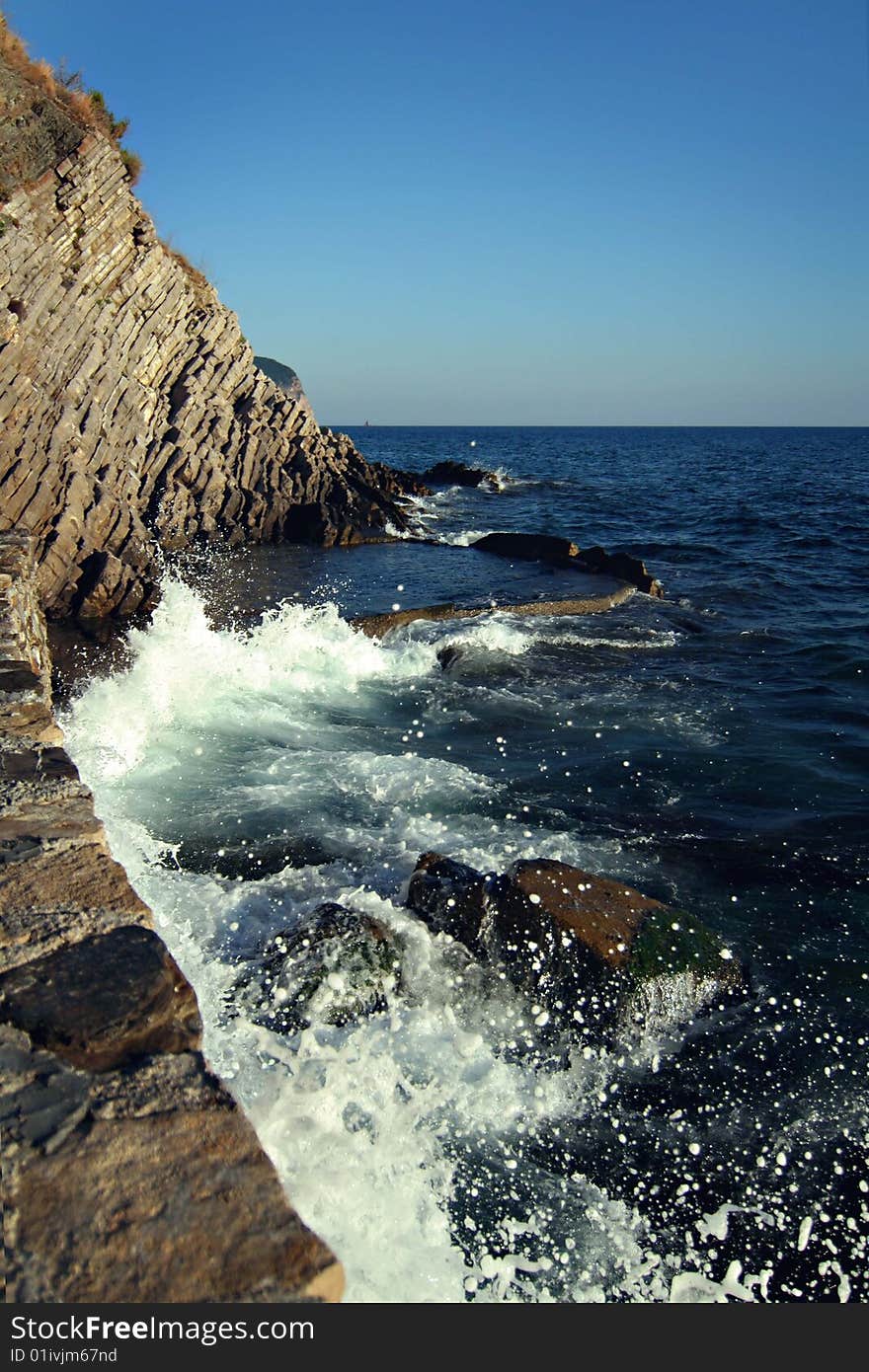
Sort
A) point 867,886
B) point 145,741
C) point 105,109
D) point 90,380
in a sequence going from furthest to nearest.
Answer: point 105,109, point 90,380, point 145,741, point 867,886

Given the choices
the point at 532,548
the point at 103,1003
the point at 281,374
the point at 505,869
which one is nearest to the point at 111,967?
the point at 103,1003

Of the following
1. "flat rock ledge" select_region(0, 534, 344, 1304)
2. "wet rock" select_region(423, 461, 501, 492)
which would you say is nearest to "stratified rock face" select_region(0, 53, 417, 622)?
"flat rock ledge" select_region(0, 534, 344, 1304)

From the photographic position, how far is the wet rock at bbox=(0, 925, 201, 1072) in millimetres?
2695

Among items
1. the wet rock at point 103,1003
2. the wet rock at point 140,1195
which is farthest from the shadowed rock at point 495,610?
the wet rock at point 140,1195

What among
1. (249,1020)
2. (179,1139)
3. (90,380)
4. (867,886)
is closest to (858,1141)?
(867,886)

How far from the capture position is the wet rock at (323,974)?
4586mm

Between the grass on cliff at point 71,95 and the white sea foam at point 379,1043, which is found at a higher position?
the grass on cliff at point 71,95

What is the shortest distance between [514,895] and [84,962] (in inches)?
111

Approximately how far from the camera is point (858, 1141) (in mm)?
4109

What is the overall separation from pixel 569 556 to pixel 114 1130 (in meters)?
17.6

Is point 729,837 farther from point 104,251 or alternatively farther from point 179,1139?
point 104,251

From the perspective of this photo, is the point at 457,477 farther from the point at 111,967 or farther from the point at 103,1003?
the point at 103,1003

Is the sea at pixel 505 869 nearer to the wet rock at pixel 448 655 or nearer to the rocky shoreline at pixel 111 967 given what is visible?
the wet rock at pixel 448 655

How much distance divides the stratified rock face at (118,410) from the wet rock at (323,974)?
929 centimetres
